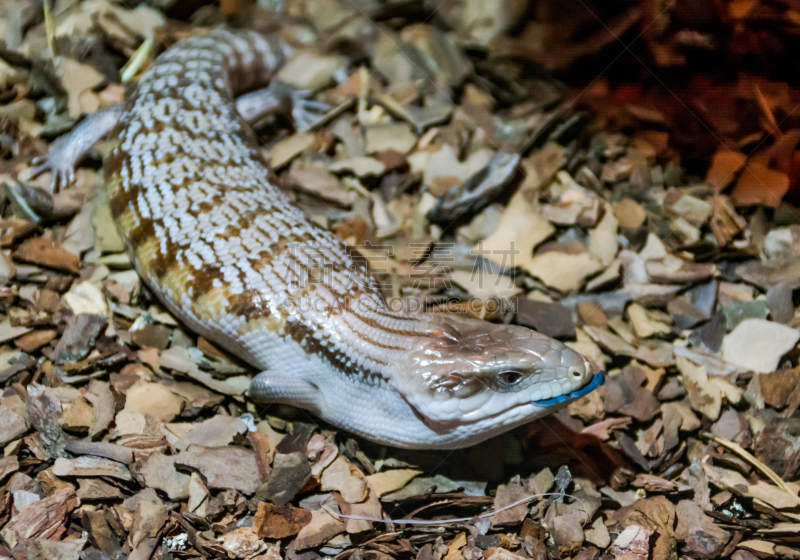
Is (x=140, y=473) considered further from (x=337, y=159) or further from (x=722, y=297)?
(x=722, y=297)

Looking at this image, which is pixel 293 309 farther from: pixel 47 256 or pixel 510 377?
pixel 47 256

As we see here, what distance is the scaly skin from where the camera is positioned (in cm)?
221

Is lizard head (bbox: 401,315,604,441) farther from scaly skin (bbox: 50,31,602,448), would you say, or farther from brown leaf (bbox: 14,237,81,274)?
brown leaf (bbox: 14,237,81,274)

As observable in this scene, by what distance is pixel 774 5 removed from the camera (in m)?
2.68

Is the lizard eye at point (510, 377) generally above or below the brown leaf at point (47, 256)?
below

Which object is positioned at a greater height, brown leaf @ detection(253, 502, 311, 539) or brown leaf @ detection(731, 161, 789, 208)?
brown leaf @ detection(731, 161, 789, 208)

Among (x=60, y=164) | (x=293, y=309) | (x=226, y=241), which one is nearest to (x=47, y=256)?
(x=60, y=164)

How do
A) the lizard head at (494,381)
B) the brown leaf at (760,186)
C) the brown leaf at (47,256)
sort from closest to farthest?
the lizard head at (494,381) → the brown leaf at (47,256) → the brown leaf at (760,186)

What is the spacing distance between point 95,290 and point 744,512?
3.23m

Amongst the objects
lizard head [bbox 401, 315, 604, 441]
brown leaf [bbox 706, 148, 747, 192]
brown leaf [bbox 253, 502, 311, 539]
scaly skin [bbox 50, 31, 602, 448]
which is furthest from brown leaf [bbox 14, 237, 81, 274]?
brown leaf [bbox 706, 148, 747, 192]

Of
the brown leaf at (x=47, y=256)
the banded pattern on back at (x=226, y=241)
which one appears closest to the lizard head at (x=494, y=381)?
the banded pattern on back at (x=226, y=241)

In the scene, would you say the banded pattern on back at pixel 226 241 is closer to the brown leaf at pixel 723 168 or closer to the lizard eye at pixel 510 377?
the lizard eye at pixel 510 377

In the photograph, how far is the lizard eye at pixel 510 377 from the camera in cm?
219

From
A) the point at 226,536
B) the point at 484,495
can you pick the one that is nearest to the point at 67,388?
the point at 226,536
